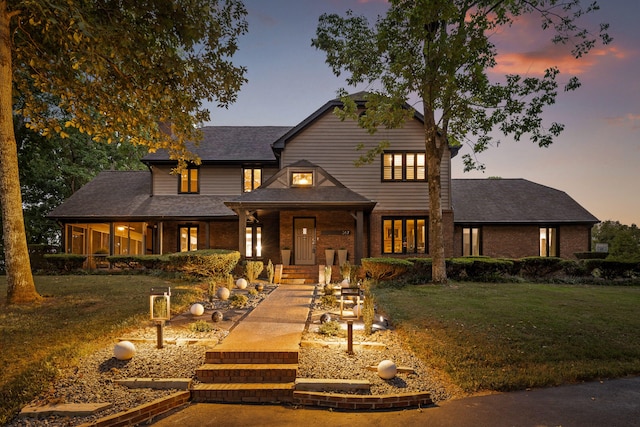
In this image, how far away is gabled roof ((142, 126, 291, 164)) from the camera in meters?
21.2

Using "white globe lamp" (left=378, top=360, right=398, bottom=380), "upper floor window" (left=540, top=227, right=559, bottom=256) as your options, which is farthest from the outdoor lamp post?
"upper floor window" (left=540, top=227, right=559, bottom=256)

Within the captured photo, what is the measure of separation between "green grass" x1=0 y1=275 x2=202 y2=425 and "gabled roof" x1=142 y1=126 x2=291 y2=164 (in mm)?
9731

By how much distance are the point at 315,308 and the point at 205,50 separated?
354 inches

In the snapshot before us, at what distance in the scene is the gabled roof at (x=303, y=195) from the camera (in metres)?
16.4

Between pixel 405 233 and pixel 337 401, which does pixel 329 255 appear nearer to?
pixel 405 233

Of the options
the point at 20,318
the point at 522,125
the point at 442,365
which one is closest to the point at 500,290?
the point at 522,125

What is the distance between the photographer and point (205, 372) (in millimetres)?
5367

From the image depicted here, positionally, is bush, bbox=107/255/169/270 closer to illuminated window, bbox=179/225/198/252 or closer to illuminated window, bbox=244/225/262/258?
illuminated window, bbox=179/225/198/252

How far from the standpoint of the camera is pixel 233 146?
22.5m

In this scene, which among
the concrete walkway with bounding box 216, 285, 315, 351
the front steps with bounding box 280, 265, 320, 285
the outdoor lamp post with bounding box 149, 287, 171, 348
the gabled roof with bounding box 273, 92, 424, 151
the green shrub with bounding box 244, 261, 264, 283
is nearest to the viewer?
the concrete walkway with bounding box 216, 285, 315, 351

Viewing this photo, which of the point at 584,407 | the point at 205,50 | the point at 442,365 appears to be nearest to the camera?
the point at 584,407

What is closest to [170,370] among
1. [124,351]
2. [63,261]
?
[124,351]

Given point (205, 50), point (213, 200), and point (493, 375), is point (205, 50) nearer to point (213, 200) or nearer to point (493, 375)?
point (213, 200)

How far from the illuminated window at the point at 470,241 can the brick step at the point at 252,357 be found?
18256 millimetres
